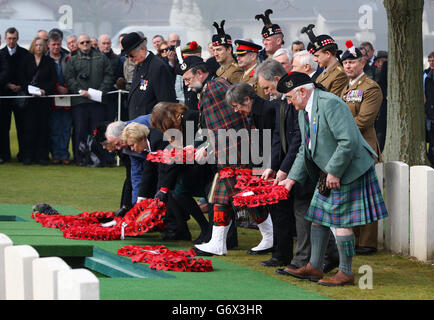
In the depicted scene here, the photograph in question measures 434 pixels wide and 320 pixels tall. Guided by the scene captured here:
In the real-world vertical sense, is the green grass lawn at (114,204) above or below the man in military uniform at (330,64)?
below

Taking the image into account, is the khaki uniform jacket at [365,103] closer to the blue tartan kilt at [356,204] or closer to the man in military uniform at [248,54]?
the man in military uniform at [248,54]

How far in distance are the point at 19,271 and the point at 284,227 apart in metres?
3.23

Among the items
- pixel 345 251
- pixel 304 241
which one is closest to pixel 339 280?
pixel 345 251

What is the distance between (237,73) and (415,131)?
6.63 feet

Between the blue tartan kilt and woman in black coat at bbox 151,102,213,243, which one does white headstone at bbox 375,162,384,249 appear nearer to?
woman in black coat at bbox 151,102,213,243

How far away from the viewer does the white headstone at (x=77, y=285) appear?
10.2 feet

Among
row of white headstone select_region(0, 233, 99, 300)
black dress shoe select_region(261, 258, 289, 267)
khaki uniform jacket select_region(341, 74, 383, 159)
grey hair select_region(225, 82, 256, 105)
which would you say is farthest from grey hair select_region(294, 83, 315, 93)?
row of white headstone select_region(0, 233, 99, 300)

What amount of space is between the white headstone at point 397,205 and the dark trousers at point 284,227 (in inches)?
45.1

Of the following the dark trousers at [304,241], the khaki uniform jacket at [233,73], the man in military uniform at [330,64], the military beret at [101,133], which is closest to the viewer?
the dark trousers at [304,241]

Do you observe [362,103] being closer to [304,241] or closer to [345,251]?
[304,241]

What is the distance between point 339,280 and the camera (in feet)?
18.7

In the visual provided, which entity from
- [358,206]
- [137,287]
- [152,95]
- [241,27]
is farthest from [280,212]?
[241,27]

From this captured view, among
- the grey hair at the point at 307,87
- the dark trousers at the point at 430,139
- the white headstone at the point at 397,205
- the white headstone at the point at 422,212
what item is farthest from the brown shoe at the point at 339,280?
the dark trousers at the point at 430,139

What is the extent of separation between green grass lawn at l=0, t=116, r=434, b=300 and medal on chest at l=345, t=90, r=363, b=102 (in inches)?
53.0
